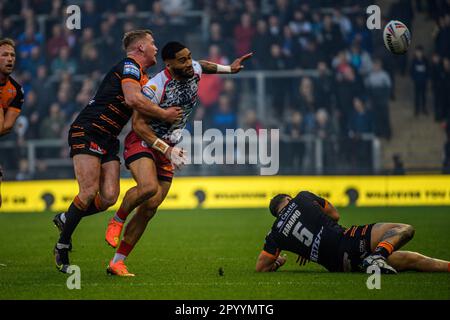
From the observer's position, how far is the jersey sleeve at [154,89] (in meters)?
10.6

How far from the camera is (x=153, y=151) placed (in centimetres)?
1064

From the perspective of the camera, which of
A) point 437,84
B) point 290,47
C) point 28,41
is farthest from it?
point 28,41

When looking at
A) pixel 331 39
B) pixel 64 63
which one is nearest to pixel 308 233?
pixel 331 39

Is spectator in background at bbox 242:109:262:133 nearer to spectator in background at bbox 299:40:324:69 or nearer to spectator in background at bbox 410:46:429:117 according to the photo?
spectator in background at bbox 299:40:324:69

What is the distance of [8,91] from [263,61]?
44.5 ft

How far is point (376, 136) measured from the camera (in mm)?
23609

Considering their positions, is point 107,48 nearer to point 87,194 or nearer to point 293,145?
point 293,145

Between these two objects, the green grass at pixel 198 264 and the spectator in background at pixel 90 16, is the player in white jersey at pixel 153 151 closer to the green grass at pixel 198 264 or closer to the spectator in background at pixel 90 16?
the green grass at pixel 198 264

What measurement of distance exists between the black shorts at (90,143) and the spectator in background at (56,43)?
15.4 meters

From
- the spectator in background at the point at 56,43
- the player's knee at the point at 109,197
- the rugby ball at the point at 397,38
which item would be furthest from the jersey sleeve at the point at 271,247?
the spectator in background at the point at 56,43

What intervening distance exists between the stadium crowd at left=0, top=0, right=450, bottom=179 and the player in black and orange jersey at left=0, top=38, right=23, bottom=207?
10849 mm

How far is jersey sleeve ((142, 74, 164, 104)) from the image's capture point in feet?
34.7

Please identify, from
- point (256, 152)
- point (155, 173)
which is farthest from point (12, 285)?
point (256, 152)
